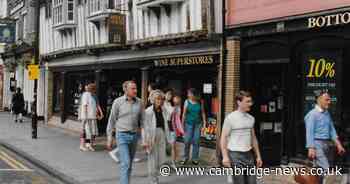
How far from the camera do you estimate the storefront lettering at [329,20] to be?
9.49 meters

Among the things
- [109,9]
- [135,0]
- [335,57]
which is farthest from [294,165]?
[109,9]

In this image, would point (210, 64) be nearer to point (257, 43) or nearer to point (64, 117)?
point (257, 43)

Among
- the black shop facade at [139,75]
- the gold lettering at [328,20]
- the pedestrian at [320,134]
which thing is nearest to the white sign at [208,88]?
the black shop facade at [139,75]

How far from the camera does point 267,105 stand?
12305 millimetres

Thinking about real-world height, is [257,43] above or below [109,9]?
below

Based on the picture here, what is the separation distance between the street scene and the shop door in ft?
0.08

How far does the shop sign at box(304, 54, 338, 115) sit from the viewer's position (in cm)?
1003

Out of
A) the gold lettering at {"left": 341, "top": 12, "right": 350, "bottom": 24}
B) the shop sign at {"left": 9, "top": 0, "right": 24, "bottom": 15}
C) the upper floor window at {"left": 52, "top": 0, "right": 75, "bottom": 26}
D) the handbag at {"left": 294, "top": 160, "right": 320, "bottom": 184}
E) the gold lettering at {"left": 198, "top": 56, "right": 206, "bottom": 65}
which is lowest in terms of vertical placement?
the handbag at {"left": 294, "top": 160, "right": 320, "bottom": 184}

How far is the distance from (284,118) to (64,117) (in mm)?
15265

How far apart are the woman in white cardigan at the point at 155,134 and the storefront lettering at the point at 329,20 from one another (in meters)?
3.21

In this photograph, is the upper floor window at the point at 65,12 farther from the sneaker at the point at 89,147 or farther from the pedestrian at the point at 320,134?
the pedestrian at the point at 320,134

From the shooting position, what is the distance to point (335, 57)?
9.99 metres

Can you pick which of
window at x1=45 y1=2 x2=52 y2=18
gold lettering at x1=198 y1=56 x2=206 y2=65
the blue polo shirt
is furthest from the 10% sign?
window at x1=45 y1=2 x2=52 y2=18

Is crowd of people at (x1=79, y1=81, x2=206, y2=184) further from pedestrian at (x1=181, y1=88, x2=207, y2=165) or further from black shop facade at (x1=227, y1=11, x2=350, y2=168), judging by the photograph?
black shop facade at (x1=227, y1=11, x2=350, y2=168)
